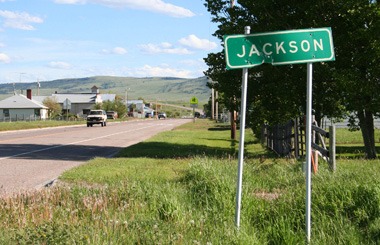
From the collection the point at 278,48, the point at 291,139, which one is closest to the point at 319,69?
the point at 291,139

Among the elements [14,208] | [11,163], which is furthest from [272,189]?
[11,163]

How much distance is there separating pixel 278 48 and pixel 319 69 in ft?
38.9

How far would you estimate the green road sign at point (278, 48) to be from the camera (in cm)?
642

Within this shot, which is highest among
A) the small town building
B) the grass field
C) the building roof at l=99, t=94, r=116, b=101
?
the building roof at l=99, t=94, r=116, b=101

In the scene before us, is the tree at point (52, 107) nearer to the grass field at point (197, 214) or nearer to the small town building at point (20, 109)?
the small town building at point (20, 109)

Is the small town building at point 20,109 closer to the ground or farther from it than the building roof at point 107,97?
closer to the ground

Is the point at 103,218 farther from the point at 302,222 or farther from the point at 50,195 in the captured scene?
the point at 302,222

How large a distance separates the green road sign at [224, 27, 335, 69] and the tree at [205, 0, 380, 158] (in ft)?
33.6

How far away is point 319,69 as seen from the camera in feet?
58.4

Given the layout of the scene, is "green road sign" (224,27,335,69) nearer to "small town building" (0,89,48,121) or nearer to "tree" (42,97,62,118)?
"small town building" (0,89,48,121)

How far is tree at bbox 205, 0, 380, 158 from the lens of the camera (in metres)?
16.9

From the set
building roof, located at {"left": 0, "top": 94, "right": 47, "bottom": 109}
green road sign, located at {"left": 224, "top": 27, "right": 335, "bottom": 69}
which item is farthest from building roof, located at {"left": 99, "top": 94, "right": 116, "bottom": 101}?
green road sign, located at {"left": 224, "top": 27, "right": 335, "bottom": 69}

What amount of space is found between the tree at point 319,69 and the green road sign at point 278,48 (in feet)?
33.6

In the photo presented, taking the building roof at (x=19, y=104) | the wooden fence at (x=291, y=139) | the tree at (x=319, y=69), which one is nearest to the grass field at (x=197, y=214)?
the wooden fence at (x=291, y=139)
